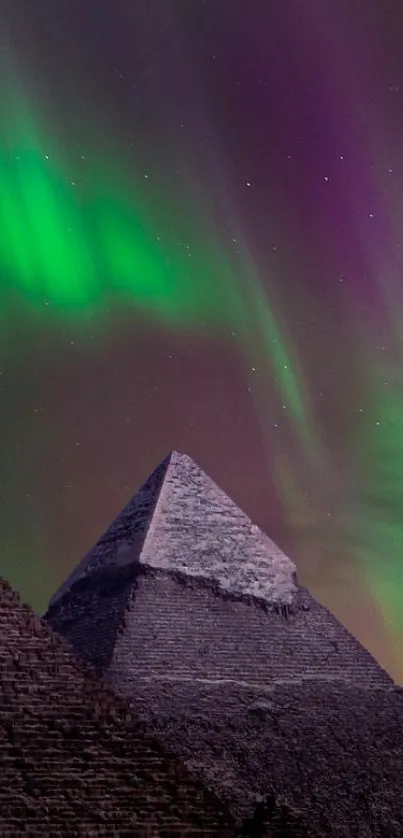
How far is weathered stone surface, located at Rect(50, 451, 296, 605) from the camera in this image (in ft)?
125

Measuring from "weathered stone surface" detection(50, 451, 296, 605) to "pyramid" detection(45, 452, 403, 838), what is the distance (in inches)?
1.6

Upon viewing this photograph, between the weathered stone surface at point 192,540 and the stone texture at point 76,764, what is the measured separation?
25.5m

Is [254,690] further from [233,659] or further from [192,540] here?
[192,540]

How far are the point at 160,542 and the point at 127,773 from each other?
2707cm

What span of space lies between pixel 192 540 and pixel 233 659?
385cm

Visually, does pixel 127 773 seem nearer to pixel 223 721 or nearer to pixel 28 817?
pixel 28 817

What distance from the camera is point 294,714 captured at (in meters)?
35.9

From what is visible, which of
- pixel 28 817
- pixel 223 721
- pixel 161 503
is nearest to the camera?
pixel 28 817

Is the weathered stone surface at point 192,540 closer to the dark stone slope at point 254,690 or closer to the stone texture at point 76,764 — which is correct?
the dark stone slope at point 254,690

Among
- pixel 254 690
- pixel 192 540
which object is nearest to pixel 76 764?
pixel 254 690

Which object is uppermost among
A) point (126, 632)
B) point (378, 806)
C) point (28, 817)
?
point (126, 632)

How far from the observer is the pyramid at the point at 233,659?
3375cm

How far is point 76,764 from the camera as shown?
1113cm

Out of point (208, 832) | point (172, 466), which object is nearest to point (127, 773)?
point (208, 832)
